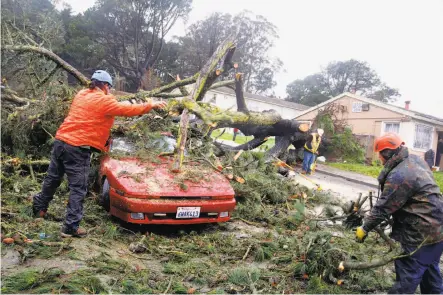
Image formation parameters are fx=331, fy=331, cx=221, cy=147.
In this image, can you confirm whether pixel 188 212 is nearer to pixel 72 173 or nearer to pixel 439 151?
pixel 72 173

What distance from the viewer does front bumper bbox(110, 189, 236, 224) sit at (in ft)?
14.3

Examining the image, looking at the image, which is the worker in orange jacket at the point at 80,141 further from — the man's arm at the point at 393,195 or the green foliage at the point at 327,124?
the green foliage at the point at 327,124

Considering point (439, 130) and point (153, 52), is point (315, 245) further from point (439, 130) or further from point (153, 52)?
point (153, 52)

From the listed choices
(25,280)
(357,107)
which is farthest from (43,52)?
(357,107)

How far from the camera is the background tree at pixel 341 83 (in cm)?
5409

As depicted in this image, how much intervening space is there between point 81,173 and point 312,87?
56.1 meters

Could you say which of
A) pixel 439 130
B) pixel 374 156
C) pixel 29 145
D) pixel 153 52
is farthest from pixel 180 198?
pixel 153 52

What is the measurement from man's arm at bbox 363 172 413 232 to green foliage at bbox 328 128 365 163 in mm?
15497

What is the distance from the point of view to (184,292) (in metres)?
3.15

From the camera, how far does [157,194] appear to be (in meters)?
4.47

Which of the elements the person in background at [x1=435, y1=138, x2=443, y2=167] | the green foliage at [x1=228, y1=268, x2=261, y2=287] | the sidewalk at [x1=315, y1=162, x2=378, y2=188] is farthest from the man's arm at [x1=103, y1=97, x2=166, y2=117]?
the person in background at [x1=435, y1=138, x2=443, y2=167]

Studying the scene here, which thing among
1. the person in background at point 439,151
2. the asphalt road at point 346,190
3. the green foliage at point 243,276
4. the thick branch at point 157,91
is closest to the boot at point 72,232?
the green foliage at point 243,276

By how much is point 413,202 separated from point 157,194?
300cm

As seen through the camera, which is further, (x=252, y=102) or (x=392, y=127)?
(x=252, y=102)
